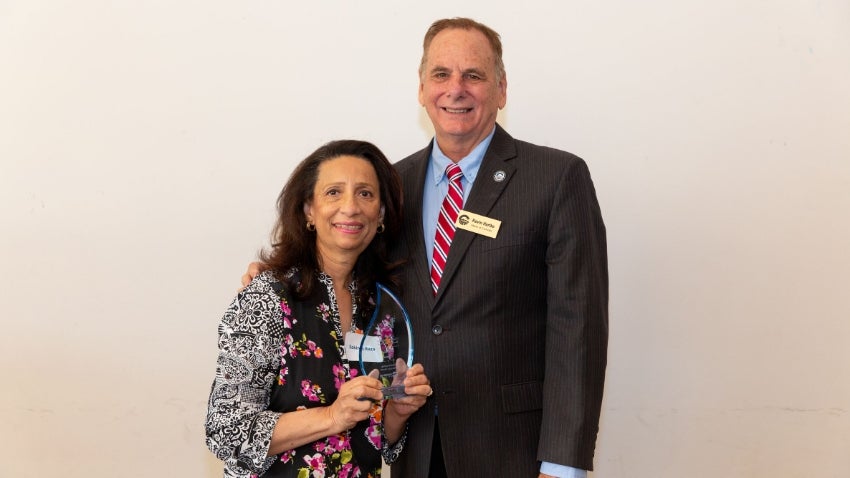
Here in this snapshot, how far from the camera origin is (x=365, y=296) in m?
2.47

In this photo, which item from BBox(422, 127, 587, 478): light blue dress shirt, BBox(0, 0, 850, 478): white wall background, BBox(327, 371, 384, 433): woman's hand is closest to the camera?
BBox(327, 371, 384, 433): woman's hand

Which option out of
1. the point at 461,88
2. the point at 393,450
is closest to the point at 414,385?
the point at 393,450

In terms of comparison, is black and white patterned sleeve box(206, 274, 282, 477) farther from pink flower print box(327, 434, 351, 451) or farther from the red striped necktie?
the red striped necktie

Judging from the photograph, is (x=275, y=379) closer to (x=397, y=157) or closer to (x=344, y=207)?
(x=344, y=207)

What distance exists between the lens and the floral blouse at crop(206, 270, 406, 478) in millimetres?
2174

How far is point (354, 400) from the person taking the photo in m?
2.12

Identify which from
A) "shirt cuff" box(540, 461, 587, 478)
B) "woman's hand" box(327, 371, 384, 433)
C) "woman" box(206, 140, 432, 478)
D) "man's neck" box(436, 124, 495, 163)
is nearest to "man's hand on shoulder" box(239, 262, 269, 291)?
"woman" box(206, 140, 432, 478)

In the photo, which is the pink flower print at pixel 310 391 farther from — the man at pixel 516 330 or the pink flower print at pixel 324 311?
the man at pixel 516 330

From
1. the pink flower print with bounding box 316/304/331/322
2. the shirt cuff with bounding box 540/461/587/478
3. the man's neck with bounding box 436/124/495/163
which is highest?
the man's neck with bounding box 436/124/495/163

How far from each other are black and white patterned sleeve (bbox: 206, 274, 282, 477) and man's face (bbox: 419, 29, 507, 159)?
84 cm

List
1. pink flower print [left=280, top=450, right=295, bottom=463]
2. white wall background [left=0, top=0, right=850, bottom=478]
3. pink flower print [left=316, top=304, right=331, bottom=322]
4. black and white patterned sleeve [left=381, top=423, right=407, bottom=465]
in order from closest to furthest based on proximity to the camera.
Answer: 1. pink flower print [left=280, top=450, right=295, bottom=463]
2. pink flower print [left=316, top=304, right=331, bottom=322]
3. black and white patterned sleeve [left=381, top=423, right=407, bottom=465]
4. white wall background [left=0, top=0, right=850, bottom=478]
